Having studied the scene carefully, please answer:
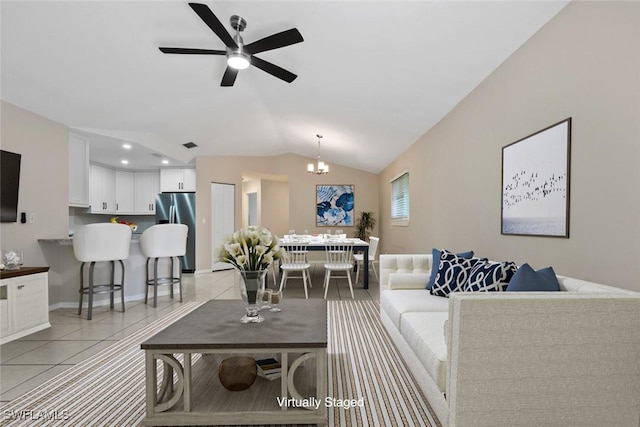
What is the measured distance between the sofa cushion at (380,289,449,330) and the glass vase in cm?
109

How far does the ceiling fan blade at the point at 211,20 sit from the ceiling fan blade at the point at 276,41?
0.49ft

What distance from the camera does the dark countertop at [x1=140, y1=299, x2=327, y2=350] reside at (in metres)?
1.58

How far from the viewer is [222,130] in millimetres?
5863

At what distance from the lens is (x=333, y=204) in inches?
326

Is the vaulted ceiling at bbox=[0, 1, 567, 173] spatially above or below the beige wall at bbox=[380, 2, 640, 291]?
above

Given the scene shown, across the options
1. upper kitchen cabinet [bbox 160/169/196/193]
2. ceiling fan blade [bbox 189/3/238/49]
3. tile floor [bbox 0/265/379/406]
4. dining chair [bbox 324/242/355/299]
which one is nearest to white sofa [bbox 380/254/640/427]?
ceiling fan blade [bbox 189/3/238/49]

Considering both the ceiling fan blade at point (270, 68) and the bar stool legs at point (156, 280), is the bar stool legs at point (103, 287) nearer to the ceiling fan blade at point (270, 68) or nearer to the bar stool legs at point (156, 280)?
the bar stool legs at point (156, 280)

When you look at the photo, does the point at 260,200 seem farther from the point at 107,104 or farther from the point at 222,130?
the point at 107,104

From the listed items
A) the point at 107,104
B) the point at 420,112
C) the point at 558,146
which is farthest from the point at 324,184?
the point at 558,146

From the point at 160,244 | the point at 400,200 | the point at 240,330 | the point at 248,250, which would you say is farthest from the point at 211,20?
the point at 400,200

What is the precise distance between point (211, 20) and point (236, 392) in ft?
7.76

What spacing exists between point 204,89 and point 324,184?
4.53 metres

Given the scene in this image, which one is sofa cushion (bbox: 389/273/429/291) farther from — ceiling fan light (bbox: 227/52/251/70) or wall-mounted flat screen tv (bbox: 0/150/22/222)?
wall-mounted flat screen tv (bbox: 0/150/22/222)

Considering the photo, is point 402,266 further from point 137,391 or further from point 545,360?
point 137,391
